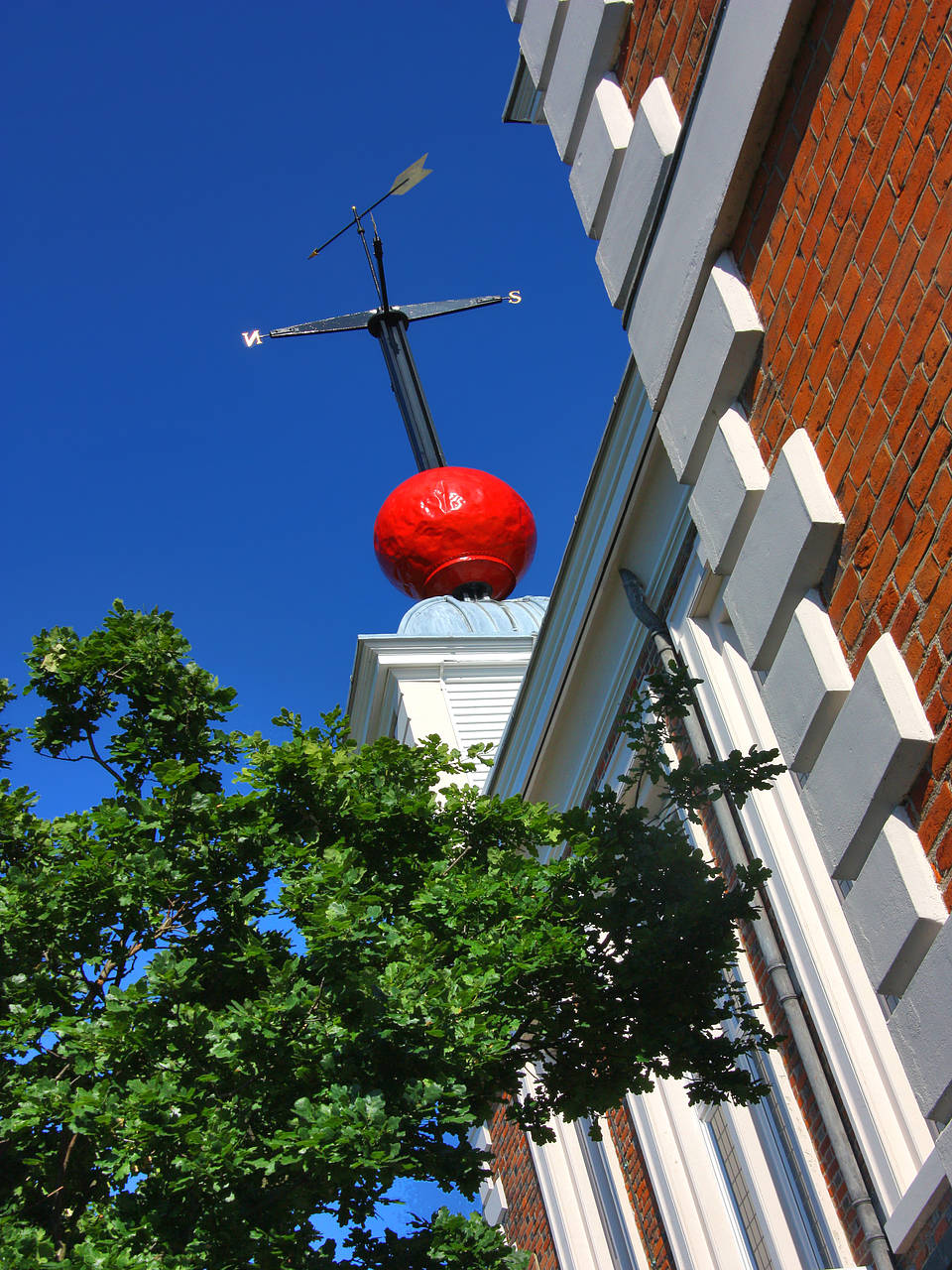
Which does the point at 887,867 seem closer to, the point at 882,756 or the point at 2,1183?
the point at 882,756

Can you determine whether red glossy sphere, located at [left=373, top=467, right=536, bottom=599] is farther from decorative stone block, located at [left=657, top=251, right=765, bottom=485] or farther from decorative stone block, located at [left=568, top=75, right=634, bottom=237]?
decorative stone block, located at [left=657, top=251, right=765, bottom=485]

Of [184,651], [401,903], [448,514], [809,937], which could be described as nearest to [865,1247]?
[809,937]

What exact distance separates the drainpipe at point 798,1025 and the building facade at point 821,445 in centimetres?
2

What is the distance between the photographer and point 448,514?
19.2 m

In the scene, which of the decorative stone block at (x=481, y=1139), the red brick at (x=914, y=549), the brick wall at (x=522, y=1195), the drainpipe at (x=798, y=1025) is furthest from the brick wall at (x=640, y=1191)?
the red brick at (x=914, y=549)

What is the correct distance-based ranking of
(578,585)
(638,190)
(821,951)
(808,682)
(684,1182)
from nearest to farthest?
(808,682), (638,190), (821,951), (684,1182), (578,585)

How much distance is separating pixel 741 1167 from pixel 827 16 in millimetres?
6976

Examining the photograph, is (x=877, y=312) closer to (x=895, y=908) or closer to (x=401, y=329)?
(x=895, y=908)

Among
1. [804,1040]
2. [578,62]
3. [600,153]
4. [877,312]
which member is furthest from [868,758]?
[804,1040]

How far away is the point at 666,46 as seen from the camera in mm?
4641

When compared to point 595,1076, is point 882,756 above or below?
below

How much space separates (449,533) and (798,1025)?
509 inches

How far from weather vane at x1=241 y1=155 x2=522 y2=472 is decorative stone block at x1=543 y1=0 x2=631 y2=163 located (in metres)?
17.4

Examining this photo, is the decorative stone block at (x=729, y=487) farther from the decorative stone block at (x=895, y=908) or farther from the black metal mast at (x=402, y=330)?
the black metal mast at (x=402, y=330)
